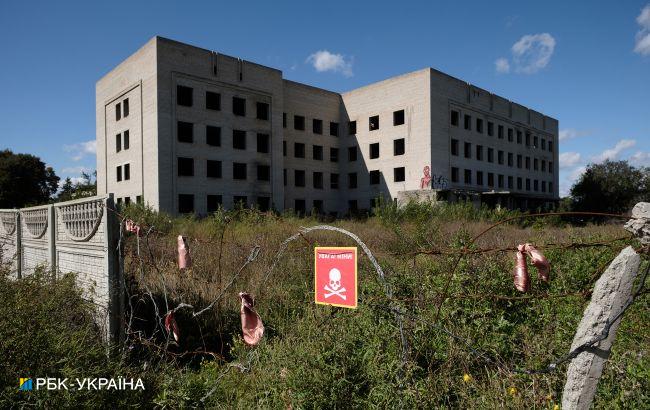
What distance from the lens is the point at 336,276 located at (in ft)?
12.4

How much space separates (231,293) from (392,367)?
373cm

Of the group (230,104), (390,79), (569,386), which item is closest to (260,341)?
(569,386)

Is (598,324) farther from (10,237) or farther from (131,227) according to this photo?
(10,237)

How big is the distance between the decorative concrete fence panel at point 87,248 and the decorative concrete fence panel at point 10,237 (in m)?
1.21

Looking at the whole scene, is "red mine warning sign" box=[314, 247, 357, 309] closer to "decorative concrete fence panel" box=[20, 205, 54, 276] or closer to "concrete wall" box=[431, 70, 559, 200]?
"decorative concrete fence panel" box=[20, 205, 54, 276]

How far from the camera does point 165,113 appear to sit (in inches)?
1099

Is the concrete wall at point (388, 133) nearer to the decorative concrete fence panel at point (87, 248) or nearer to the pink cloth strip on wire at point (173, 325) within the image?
the decorative concrete fence panel at point (87, 248)

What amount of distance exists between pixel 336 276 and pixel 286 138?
34.6 m

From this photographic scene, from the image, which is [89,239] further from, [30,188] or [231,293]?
[30,188]

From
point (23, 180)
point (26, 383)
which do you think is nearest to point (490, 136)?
point (26, 383)

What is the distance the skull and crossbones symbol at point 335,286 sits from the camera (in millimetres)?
3747

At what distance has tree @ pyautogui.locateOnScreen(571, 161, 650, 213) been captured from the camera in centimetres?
4722

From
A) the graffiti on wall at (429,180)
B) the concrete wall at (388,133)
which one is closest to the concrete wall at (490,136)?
the concrete wall at (388,133)

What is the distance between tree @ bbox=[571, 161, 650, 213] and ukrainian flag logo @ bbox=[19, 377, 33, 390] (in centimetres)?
5151
